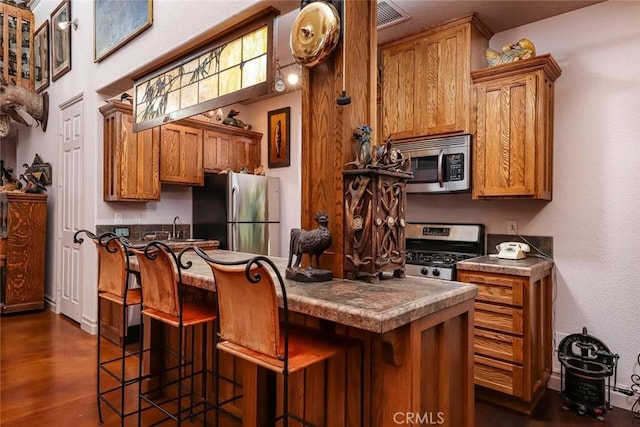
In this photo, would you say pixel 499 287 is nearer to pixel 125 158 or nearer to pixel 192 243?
pixel 192 243

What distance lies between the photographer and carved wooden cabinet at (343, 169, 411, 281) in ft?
5.44

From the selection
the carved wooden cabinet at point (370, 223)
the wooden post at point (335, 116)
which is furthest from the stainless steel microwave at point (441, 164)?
the carved wooden cabinet at point (370, 223)

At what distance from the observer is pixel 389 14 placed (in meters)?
2.98

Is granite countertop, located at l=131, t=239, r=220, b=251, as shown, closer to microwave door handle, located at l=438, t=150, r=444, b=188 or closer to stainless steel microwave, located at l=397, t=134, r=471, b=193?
stainless steel microwave, located at l=397, t=134, r=471, b=193

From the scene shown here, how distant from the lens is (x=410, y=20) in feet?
10.1

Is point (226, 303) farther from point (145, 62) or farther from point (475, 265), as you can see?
point (145, 62)

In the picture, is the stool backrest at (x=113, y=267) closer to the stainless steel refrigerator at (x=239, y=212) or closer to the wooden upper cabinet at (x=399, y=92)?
the stainless steel refrigerator at (x=239, y=212)

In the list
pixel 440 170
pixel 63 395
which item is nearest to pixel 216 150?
pixel 440 170

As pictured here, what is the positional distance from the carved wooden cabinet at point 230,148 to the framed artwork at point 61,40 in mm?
1744

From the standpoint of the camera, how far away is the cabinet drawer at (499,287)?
2.49 m

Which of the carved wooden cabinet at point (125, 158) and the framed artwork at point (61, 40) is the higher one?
the framed artwork at point (61, 40)

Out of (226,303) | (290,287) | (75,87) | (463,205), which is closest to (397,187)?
(290,287)

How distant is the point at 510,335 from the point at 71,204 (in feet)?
14.7

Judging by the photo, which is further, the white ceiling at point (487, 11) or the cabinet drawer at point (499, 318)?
the white ceiling at point (487, 11)
